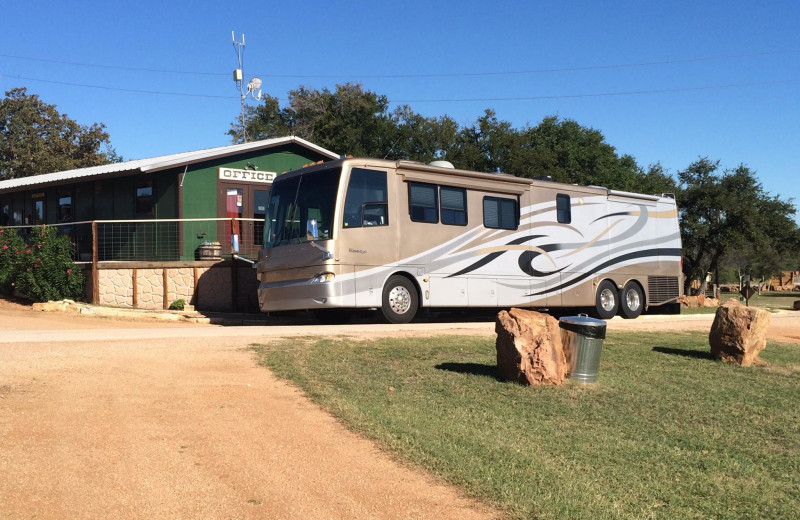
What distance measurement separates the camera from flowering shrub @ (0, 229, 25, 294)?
1828cm

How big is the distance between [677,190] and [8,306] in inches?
1614

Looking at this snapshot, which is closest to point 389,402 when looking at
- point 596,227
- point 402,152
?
point 596,227

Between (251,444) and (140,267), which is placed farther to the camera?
(140,267)

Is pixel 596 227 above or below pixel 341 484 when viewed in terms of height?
above

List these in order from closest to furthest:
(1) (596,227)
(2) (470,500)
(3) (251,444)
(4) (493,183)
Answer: (2) (470,500) → (3) (251,444) → (4) (493,183) → (1) (596,227)

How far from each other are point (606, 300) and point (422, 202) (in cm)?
676

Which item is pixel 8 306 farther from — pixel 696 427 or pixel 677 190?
pixel 677 190

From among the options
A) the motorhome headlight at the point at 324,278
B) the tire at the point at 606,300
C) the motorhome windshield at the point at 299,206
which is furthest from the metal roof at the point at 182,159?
the tire at the point at 606,300

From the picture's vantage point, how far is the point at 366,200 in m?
14.8

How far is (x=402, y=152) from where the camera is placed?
4734 centimetres

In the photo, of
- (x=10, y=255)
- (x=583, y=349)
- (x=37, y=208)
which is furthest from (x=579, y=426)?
(x=37, y=208)

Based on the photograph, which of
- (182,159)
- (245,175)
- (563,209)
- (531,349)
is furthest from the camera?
(245,175)

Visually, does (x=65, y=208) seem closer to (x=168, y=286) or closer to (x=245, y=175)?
(x=245, y=175)

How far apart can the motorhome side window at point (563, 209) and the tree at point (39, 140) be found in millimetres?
40902
